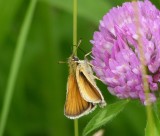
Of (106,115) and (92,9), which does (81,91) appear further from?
(92,9)

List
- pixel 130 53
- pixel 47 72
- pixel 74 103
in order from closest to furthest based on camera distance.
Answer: pixel 130 53, pixel 74 103, pixel 47 72

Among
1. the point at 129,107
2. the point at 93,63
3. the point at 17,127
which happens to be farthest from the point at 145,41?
the point at 17,127

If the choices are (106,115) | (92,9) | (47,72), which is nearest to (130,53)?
(106,115)

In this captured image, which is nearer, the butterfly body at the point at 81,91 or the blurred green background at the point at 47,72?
the butterfly body at the point at 81,91

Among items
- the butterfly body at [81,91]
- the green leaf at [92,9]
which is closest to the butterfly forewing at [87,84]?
the butterfly body at [81,91]

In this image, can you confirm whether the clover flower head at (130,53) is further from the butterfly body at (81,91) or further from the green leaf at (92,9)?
the green leaf at (92,9)
